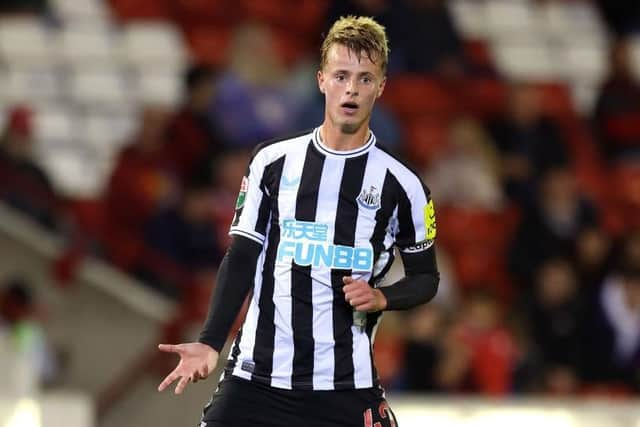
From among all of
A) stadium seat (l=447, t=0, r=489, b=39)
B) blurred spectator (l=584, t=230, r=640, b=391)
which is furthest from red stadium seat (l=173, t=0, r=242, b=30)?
blurred spectator (l=584, t=230, r=640, b=391)

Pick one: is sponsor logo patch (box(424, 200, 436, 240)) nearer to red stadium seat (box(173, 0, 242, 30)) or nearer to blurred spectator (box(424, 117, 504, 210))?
blurred spectator (box(424, 117, 504, 210))

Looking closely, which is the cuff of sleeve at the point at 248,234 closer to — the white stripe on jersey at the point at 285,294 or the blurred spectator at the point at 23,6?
the white stripe on jersey at the point at 285,294

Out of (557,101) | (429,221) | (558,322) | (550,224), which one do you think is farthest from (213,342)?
(557,101)

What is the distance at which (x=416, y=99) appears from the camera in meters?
10.2

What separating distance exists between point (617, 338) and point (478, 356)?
98 centimetres

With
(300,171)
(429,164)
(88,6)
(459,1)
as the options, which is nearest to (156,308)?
(429,164)

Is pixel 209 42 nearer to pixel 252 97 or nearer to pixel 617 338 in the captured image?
pixel 252 97

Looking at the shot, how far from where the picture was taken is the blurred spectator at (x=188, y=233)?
28.7 feet

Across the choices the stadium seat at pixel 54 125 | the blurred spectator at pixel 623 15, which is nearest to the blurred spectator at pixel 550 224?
the blurred spectator at pixel 623 15

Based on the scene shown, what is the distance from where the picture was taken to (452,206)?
956 cm

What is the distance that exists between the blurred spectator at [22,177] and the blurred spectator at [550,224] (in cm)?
287

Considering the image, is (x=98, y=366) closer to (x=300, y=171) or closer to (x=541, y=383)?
(x=541, y=383)

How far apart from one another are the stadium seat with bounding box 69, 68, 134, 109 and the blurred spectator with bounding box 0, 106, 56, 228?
1.18 meters

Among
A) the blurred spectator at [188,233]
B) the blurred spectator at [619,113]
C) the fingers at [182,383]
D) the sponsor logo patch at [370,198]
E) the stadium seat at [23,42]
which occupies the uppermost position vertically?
the stadium seat at [23,42]
